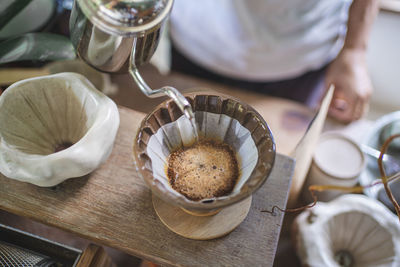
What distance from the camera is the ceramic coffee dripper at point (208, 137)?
432mm

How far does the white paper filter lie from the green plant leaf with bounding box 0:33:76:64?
269 mm

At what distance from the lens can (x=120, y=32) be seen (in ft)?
1.48

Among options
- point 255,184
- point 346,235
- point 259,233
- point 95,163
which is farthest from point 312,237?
point 95,163

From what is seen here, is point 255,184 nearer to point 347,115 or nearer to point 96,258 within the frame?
point 96,258

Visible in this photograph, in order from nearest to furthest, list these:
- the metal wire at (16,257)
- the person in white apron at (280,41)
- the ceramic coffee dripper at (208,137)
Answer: the ceramic coffee dripper at (208,137) → the metal wire at (16,257) → the person in white apron at (280,41)

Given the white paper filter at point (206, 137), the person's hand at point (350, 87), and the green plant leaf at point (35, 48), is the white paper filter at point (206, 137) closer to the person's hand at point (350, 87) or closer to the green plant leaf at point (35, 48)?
the green plant leaf at point (35, 48)

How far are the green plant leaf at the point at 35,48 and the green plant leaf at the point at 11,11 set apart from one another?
3 cm

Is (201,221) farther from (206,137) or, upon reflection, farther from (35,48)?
(35,48)

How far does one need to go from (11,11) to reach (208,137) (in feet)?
1.32

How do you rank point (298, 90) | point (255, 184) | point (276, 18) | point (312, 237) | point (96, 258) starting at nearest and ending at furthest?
point (255, 184), point (96, 258), point (312, 237), point (276, 18), point (298, 90)

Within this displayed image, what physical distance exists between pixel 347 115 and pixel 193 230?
2.11ft

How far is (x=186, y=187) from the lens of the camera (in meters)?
0.48

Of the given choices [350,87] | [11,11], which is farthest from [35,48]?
[350,87]

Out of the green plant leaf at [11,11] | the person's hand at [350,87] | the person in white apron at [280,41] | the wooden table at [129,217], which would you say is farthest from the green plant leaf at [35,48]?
the person's hand at [350,87]
